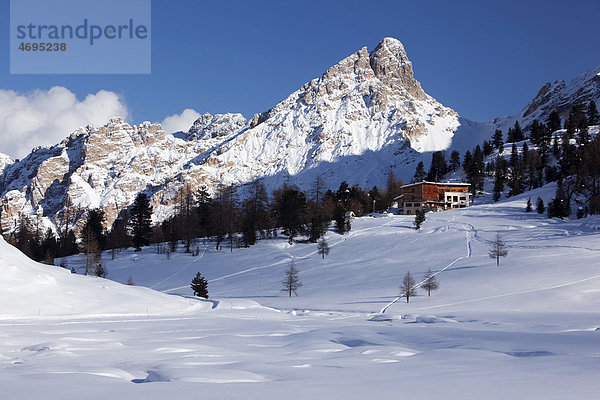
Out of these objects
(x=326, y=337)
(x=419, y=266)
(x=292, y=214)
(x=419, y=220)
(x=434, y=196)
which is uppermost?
(x=434, y=196)

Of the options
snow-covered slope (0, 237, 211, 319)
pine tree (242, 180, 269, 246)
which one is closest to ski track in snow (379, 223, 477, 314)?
snow-covered slope (0, 237, 211, 319)

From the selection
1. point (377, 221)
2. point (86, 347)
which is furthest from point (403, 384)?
point (377, 221)

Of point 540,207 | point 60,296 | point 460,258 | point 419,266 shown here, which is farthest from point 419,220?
point 60,296

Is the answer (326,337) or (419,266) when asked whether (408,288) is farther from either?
(326,337)

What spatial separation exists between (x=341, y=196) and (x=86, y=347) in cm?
9221

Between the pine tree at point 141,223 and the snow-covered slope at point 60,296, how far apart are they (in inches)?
2235

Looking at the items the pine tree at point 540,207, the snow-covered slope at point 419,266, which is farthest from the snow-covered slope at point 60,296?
the pine tree at point 540,207

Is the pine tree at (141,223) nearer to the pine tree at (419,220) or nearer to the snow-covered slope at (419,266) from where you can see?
the snow-covered slope at (419,266)

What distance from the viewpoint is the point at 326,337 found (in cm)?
1279

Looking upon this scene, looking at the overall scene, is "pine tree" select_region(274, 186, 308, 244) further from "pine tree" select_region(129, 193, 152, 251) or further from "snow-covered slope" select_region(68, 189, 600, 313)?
"pine tree" select_region(129, 193, 152, 251)

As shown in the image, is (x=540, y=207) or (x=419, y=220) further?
(x=540, y=207)

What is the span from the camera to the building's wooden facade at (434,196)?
103 meters

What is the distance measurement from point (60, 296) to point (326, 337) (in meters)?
12.5

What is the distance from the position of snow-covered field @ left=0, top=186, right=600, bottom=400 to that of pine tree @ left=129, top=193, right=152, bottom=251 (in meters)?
35.7
